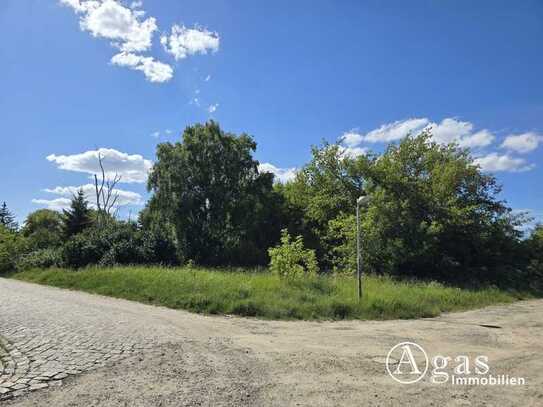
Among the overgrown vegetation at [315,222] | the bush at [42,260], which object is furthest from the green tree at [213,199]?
the bush at [42,260]

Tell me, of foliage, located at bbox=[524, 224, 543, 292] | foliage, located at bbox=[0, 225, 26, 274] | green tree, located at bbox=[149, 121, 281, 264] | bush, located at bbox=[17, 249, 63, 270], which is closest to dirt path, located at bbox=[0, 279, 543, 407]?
bush, located at bbox=[17, 249, 63, 270]

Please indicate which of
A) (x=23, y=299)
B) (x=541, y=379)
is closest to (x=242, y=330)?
(x=541, y=379)

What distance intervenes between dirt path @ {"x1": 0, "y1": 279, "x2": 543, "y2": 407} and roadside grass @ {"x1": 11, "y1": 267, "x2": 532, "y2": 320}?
3.16 feet

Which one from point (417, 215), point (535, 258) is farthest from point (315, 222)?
point (535, 258)

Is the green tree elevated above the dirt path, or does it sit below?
above

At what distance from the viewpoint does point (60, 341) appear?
7211 millimetres

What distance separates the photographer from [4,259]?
29578 millimetres

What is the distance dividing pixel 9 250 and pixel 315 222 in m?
24.6

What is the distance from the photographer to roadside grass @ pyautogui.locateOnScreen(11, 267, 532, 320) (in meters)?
11.9

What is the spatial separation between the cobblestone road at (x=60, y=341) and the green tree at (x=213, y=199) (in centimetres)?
2307

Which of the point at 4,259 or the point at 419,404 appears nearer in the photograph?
the point at 419,404

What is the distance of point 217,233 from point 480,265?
21.6 meters

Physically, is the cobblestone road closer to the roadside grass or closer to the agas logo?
the roadside grass

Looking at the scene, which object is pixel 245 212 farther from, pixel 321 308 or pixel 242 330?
pixel 242 330
